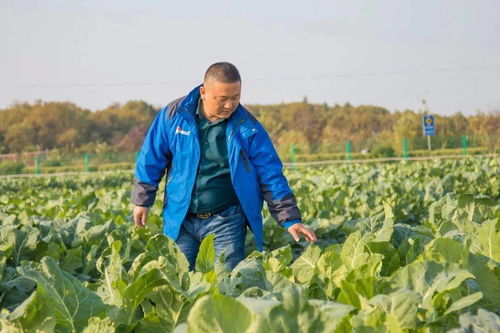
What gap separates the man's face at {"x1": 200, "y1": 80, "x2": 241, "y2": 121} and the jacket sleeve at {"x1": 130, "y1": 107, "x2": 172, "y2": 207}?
366 mm

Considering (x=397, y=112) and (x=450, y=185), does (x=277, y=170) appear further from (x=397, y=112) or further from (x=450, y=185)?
(x=397, y=112)

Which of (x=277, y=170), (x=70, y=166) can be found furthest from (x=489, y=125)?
(x=277, y=170)

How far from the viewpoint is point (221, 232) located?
4523mm

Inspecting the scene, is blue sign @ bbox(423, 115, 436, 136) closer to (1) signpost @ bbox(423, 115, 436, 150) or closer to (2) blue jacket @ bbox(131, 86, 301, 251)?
(1) signpost @ bbox(423, 115, 436, 150)

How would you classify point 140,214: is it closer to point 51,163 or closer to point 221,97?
point 221,97

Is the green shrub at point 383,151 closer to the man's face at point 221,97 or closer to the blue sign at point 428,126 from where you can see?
the blue sign at point 428,126

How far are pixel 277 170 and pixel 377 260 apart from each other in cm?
227

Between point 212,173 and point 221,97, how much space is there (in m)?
0.57

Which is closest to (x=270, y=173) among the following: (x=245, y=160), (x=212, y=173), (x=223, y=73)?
(x=245, y=160)

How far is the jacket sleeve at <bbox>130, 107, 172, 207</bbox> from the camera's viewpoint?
177 inches

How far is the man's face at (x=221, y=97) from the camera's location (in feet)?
13.5

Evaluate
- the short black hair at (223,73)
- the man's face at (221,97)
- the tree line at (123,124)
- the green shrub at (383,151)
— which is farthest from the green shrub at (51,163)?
the short black hair at (223,73)

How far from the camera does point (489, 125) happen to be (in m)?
48.6

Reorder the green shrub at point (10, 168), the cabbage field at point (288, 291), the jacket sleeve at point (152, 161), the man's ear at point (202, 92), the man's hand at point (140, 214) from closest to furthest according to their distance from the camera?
the cabbage field at point (288, 291) → the man's ear at point (202, 92) → the jacket sleeve at point (152, 161) → the man's hand at point (140, 214) → the green shrub at point (10, 168)
